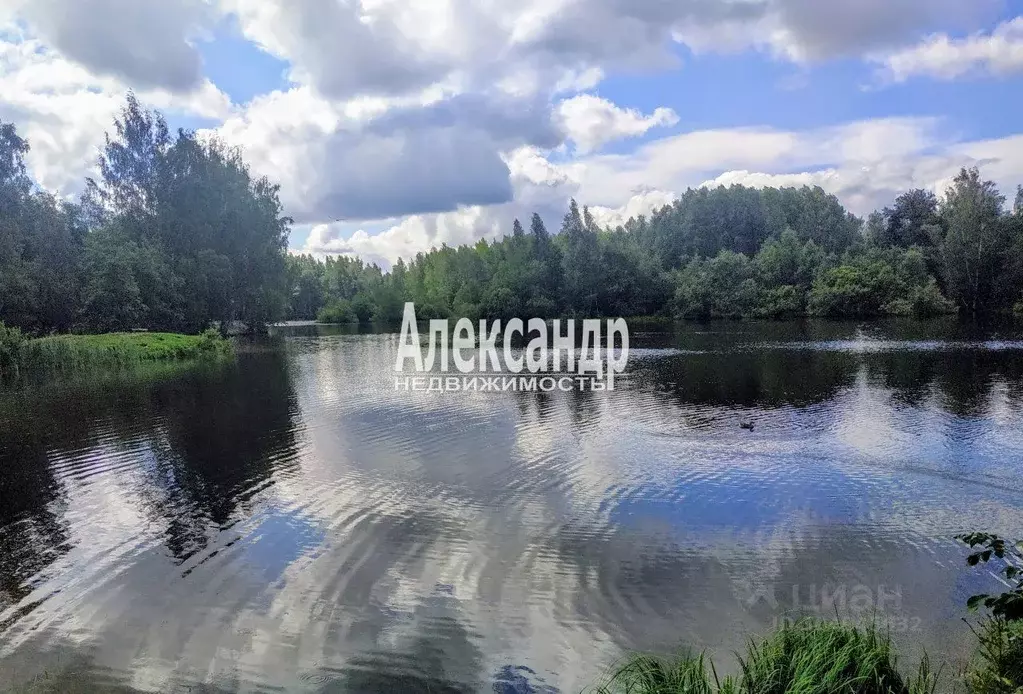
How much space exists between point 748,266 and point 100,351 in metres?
67.8

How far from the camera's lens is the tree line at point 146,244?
127 ft

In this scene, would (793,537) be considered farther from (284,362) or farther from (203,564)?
(284,362)

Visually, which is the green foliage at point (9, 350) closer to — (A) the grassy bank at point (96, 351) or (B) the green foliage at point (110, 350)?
(A) the grassy bank at point (96, 351)

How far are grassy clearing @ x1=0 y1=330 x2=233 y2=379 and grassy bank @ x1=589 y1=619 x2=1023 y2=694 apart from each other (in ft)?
109

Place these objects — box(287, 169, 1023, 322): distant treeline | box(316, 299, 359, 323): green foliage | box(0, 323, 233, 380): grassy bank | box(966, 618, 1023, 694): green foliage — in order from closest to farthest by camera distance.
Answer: box(966, 618, 1023, 694): green foliage
box(0, 323, 233, 380): grassy bank
box(287, 169, 1023, 322): distant treeline
box(316, 299, 359, 323): green foliage

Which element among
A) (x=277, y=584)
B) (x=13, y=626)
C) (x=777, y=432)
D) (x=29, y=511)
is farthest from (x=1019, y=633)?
(x=29, y=511)

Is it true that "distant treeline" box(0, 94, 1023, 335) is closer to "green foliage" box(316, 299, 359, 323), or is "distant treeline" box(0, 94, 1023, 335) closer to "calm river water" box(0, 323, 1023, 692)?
"green foliage" box(316, 299, 359, 323)

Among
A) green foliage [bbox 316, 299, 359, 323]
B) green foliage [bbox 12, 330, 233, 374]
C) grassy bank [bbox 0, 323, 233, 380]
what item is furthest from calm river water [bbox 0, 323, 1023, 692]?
green foliage [bbox 316, 299, 359, 323]

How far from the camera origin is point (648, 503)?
35.8ft

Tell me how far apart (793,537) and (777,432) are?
22.9 feet

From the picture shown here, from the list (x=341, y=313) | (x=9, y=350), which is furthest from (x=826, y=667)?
(x=341, y=313)

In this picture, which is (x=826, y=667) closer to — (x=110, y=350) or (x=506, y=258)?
(x=110, y=350)

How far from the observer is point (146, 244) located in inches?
1944

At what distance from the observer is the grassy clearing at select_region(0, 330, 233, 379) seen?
3012 cm
